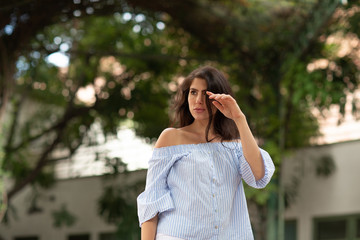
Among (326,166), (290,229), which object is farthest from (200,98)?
(290,229)

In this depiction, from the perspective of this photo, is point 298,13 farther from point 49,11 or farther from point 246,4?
point 49,11

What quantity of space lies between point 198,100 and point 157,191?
1.10 feet

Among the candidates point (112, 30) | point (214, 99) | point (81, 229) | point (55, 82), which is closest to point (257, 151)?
point (214, 99)

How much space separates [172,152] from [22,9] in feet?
20.3

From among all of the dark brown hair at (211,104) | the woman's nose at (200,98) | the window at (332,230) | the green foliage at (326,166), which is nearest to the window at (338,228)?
the window at (332,230)

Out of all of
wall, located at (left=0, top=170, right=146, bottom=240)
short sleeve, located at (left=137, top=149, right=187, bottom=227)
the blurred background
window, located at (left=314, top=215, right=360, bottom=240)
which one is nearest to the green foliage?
the blurred background

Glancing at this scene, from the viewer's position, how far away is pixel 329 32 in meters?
7.96

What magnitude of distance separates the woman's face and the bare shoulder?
95 mm

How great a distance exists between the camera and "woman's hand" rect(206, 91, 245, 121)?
207 centimetres

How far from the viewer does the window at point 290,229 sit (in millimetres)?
9711

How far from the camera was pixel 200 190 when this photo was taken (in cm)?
217

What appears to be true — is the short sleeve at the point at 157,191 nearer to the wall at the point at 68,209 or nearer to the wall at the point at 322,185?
the wall at the point at 322,185

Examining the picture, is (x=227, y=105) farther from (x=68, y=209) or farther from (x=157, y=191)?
(x=68, y=209)

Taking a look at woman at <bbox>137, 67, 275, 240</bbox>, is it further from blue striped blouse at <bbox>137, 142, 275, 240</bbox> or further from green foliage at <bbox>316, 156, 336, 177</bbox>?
green foliage at <bbox>316, 156, 336, 177</bbox>
